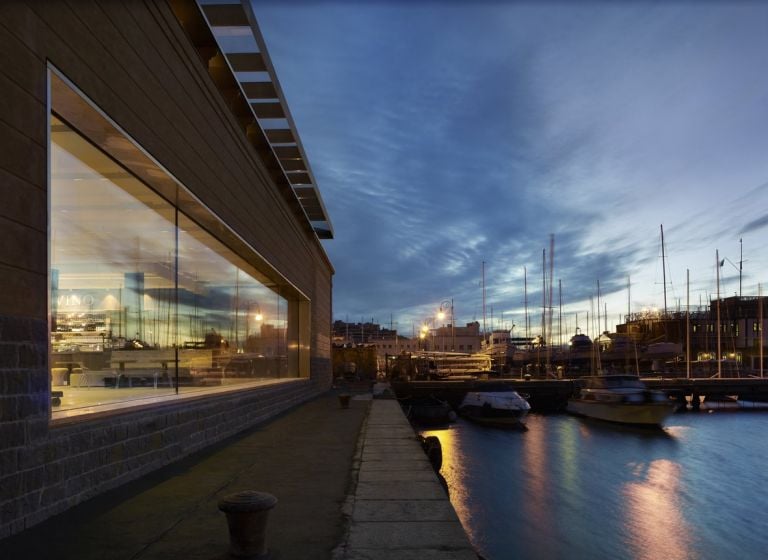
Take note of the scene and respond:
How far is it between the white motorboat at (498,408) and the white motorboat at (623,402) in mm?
4300

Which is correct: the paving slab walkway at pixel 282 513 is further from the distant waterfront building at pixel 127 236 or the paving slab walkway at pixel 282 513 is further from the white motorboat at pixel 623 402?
the white motorboat at pixel 623 402

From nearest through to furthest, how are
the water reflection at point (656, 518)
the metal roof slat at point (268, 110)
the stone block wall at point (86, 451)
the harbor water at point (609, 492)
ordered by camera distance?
the stone block wall at point (86, 451) < the water reflection at point (656, 518) < the harbor water at point (609, 492) < the metal roof slat at point (268, 110)

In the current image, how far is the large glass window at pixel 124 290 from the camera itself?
7.65m

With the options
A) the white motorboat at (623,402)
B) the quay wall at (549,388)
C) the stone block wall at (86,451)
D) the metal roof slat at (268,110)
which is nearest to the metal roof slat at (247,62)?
the metal roof slat at (268,110)

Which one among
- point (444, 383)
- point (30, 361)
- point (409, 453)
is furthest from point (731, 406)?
point (30, 361)

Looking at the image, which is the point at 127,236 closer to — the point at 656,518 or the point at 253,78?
the point at 253,78

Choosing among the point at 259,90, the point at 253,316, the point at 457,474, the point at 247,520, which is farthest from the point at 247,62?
the point at 457,474

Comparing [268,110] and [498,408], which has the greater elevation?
[268,110]

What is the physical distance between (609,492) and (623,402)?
16.2m

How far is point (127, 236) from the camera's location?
989cm

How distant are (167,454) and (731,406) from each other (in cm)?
5079

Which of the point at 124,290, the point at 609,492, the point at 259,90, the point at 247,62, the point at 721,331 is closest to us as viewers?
the point at 124,290

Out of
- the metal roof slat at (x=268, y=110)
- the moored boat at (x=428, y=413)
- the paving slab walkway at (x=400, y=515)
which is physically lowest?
the moored boat at (x=428, y=413)

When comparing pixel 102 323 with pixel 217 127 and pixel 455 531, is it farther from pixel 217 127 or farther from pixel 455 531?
pixel 455 531
